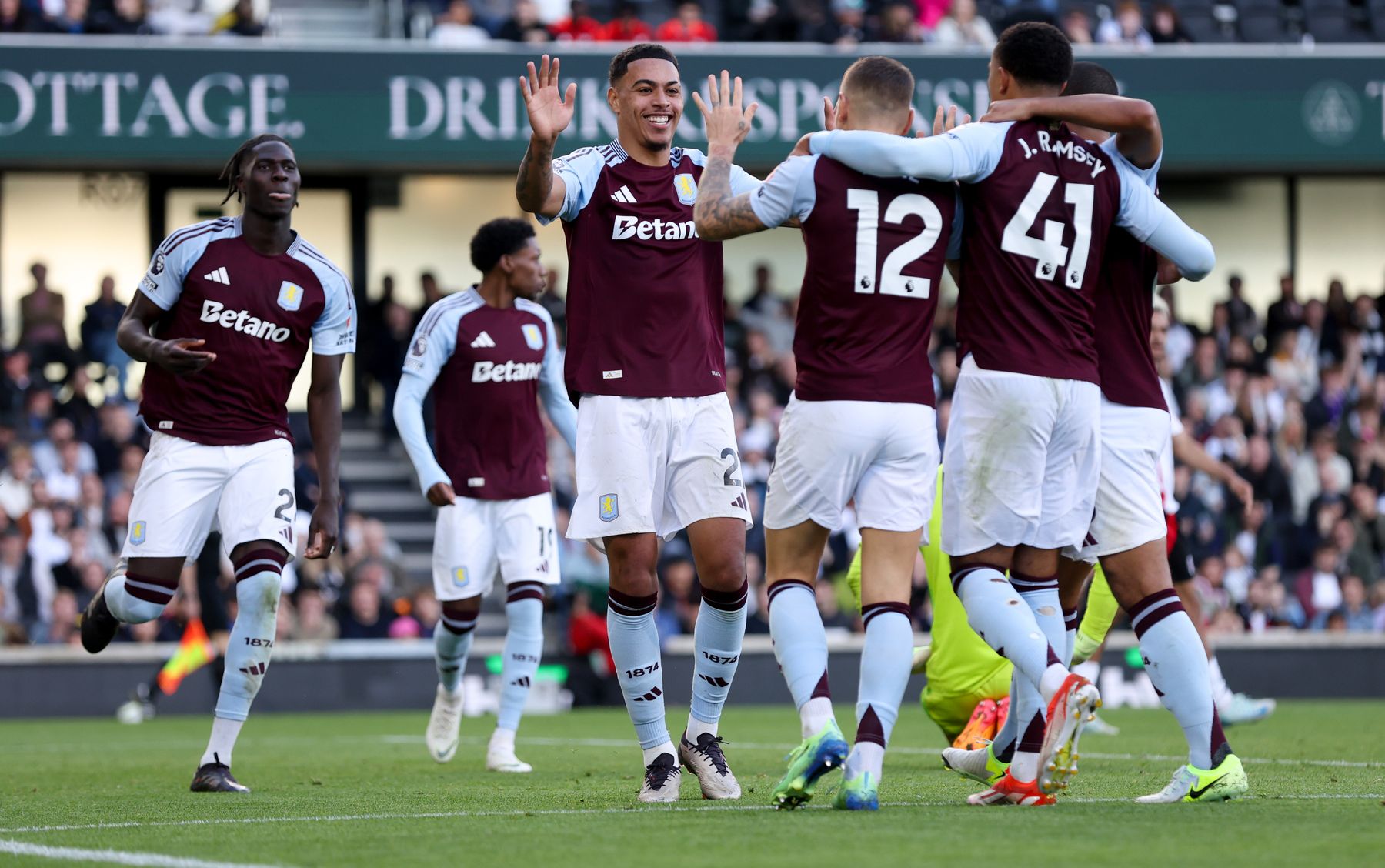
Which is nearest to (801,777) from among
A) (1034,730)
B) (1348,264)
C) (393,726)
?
(1034,730)

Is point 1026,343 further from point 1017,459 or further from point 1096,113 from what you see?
point 1096,113

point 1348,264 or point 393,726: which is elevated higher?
point 1348,264

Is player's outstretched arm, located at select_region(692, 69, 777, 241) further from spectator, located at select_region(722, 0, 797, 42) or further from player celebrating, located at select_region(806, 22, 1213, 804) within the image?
spectator, located at select_region(722, 0, 797, 42)

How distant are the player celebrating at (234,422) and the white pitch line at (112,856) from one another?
86.6 inches

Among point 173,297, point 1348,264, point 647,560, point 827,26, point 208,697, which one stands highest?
point 827,26

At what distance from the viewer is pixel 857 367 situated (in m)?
6.16

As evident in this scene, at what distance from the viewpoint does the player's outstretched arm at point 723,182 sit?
6.15 metres

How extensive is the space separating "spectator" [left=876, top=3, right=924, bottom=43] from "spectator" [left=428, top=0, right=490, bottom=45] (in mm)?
4506

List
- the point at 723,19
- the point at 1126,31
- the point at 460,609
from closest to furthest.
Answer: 1. the point at 460,609
2. the point at 1126,31
3. the point at 723,19

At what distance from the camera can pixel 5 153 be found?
1942cm

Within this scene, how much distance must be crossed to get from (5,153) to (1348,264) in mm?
17054

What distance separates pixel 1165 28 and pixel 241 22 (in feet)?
34.0

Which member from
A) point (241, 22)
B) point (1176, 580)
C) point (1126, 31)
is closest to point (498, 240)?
point (1176, 580)

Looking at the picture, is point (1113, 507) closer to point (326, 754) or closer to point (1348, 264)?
point (326, 754)
